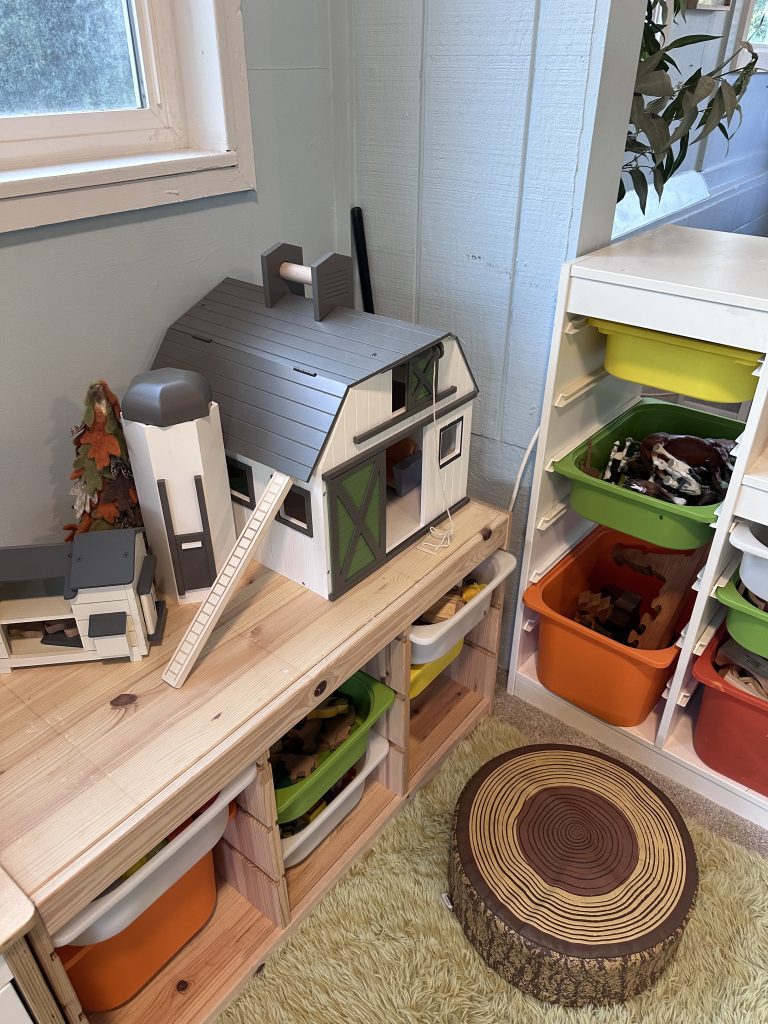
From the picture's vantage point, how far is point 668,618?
1.56 meters

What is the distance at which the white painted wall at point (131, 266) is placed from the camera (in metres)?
1.08

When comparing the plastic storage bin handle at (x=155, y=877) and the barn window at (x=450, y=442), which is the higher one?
the barn window at (x=450, y=442)

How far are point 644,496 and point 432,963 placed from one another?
86 cm

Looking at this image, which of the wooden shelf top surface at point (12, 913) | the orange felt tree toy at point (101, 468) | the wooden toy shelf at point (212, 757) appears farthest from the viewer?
the orange felt tree toy at point (101, 468)

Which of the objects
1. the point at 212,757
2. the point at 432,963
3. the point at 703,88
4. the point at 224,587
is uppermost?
the point at 703,88

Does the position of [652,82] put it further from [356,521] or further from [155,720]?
[155,720]

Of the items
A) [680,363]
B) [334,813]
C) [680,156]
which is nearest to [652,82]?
[680,156]

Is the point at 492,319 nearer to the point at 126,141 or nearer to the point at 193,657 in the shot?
the point at 126,141

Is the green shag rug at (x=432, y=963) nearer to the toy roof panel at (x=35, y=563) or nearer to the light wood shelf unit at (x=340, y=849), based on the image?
the light wood shelf unit at (x=340, y=849)

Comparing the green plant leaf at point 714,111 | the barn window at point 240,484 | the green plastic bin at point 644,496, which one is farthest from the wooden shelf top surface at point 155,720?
the green plant leaf at point 714,111

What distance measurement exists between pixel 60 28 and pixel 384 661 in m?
1.08

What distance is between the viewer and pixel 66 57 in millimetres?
1099

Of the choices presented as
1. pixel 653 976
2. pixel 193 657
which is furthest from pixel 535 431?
pixel 653 976

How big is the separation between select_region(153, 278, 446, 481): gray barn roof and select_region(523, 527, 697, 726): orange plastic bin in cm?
67
